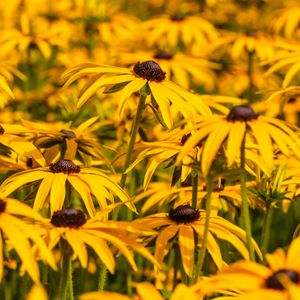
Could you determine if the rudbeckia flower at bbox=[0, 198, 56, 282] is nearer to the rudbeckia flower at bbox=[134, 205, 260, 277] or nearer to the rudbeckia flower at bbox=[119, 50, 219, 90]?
the rudbeckia flower at bbox=[134, 205, 260, 277]

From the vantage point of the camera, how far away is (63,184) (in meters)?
3.06

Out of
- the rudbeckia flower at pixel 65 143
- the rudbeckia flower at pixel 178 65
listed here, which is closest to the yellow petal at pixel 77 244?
the rudbeckia flower at pixel 65 143

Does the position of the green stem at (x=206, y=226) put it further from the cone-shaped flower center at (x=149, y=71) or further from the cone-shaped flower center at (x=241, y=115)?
the cone-shaped flower center at (x=149, y=71)

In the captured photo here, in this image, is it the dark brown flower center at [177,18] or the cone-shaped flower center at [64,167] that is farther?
the dark brown flower center at [177,18]

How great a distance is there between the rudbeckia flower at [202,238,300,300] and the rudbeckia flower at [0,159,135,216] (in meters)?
0.79

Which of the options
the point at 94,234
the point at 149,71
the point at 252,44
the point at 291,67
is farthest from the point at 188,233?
the point at 252,44

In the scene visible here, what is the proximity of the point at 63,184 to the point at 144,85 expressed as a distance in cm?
59

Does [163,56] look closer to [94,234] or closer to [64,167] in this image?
[64,167]

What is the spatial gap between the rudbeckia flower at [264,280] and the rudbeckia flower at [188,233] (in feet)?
1.58

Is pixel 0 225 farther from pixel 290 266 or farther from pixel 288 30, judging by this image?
pixel 288 30

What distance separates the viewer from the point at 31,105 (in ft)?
19.1

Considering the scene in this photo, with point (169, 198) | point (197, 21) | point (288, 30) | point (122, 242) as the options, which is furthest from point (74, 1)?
point (122, 242)

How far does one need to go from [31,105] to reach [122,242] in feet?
11.3

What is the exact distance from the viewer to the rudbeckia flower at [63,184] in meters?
3.00
